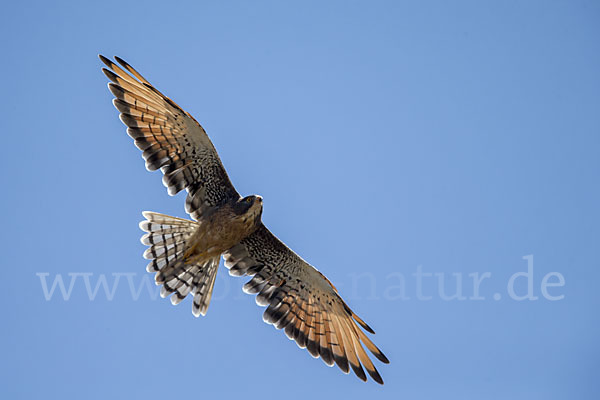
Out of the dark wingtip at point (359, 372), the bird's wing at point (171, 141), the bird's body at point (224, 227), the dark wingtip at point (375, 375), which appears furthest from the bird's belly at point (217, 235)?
the dark wingtip at point (375, 375)

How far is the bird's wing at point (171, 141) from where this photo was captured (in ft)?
28.4

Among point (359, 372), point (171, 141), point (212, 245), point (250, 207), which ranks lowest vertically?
point (359, 372)

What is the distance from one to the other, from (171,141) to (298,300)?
3.06 meters

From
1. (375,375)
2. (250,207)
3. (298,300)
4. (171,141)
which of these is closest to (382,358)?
(375,375)

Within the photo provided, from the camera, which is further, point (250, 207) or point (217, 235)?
point (217, 235)

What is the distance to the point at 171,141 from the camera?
29.3ft

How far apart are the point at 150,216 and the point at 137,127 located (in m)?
1.27

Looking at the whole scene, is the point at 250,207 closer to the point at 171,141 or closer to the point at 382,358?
the point at 171,141

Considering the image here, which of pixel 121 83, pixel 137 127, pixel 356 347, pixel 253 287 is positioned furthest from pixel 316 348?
pixel 121 83

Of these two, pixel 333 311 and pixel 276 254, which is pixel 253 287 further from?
pixel 333 311

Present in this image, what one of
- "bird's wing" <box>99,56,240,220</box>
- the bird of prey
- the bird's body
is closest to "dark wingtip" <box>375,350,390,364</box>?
the bird of prey

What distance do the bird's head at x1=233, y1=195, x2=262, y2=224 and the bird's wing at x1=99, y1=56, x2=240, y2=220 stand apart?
403 mm

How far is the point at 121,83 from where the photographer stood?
341 inches

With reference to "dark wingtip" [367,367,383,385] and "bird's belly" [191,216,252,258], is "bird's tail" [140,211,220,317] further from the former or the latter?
"dark wingtip" [367,367,383,385]
